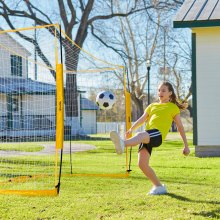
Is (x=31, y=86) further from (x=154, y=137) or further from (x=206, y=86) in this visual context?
(x=154, y=137)

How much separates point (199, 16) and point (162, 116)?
7.86m

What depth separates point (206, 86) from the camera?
14.2 meters

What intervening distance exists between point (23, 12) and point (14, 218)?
27868mm

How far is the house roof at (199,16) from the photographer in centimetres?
1366

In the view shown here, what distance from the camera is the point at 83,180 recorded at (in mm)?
8609

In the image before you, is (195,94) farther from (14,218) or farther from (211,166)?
(14,218)

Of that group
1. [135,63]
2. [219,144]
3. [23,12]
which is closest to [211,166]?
[219,144]

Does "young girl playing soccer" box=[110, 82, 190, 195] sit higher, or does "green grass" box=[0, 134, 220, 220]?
"young girl playing soccer" box=[110, 82, 190, 195]

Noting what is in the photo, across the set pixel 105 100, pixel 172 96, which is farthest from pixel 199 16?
pixel 172 96

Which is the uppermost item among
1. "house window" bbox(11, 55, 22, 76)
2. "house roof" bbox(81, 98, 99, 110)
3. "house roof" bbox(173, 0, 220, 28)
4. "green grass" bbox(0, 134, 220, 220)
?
"house roof" bbox(173, 0, 220, 28)

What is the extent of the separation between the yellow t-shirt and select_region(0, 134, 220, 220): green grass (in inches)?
37.2

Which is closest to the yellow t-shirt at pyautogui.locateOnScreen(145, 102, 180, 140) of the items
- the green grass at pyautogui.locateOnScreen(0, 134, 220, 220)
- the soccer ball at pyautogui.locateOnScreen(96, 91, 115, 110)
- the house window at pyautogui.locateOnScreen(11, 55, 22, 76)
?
the green grass at pyautogui.locateOnScreen(0, 134, 220, 220)

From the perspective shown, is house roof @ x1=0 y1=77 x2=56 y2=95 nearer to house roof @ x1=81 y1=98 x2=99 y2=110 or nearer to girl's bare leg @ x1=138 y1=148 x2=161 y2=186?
girl's bare leg @ x1=138 y1=148 x2=161 y2=186

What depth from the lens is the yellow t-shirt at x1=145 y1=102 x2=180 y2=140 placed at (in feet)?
21.9
